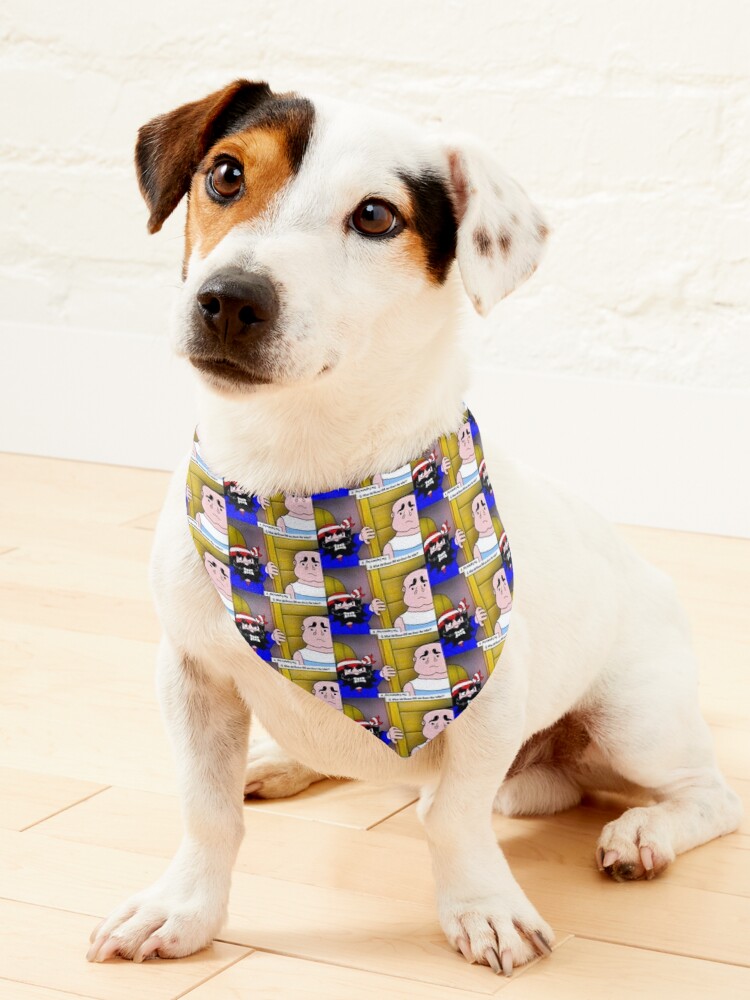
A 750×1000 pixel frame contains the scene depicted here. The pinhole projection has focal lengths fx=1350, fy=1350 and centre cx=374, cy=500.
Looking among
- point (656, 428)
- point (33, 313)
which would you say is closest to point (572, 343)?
point (656, 428)

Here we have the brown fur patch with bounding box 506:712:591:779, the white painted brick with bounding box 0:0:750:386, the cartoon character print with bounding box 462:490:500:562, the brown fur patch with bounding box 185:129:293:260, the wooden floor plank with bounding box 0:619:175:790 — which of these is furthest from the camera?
the white painted brick with bounding box 0:0:750:386

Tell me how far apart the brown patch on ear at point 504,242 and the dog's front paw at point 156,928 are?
75 centimetres

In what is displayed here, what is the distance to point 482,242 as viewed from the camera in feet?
4.64

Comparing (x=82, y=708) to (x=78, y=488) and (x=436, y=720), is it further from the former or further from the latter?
(x=78, y=488)

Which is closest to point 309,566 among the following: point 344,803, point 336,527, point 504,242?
point 336,527

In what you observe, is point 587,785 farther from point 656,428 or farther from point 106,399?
point 106,399

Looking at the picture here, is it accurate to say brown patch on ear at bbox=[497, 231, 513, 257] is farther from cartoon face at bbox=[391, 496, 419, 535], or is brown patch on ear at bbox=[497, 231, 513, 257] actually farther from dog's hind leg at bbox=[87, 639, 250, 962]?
dog's hind leg at bbox=[87, 639, 250, 962]

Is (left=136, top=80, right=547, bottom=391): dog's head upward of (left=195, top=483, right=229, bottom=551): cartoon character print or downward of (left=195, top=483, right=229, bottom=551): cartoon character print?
upward

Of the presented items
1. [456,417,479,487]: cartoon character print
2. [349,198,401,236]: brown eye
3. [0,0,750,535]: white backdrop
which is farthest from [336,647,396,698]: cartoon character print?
[0,0,750,535]: white backdrop

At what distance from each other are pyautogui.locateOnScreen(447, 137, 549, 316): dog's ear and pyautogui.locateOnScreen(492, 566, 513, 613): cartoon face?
11.5 inches

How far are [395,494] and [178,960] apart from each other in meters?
0.53

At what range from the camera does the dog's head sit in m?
1.27

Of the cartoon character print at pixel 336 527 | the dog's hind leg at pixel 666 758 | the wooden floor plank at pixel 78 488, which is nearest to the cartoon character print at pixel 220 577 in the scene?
the cartoon character print at pixel 336 527

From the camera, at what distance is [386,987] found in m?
1.35
